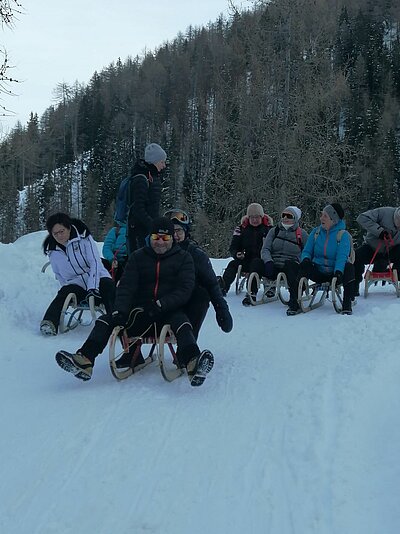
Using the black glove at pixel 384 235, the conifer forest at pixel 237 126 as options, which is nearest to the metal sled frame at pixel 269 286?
the black glove at pixel 384 235

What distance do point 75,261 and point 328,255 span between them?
3.21 meters

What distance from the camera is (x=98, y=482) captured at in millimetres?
3016

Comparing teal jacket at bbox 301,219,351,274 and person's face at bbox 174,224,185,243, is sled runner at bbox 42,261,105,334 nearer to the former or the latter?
person's face at bbox 174,224,185,243

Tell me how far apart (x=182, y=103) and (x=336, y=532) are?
7002 cm

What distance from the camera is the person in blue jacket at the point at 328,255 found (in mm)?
7180

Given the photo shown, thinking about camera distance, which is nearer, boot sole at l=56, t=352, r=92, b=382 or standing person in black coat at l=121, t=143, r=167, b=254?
boot sole at l=56, t=352, r=92, b=382

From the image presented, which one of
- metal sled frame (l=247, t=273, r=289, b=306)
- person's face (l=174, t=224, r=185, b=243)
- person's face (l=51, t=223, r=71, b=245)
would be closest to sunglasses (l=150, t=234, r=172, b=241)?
person's face (l=174, t=224, r=185, b=243)

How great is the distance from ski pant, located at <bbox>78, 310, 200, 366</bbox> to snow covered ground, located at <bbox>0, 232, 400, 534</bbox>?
0.28m

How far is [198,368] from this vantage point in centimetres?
423

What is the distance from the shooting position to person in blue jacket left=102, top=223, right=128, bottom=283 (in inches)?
289

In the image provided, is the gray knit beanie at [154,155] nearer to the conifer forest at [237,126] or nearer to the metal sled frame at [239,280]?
the metal sled frame at [239,280]

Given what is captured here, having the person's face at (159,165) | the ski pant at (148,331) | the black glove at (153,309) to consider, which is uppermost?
the person's face at (159,165)

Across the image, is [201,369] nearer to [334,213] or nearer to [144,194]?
[144,194]

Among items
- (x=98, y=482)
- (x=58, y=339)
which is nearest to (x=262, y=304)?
(x=58, y=339)
